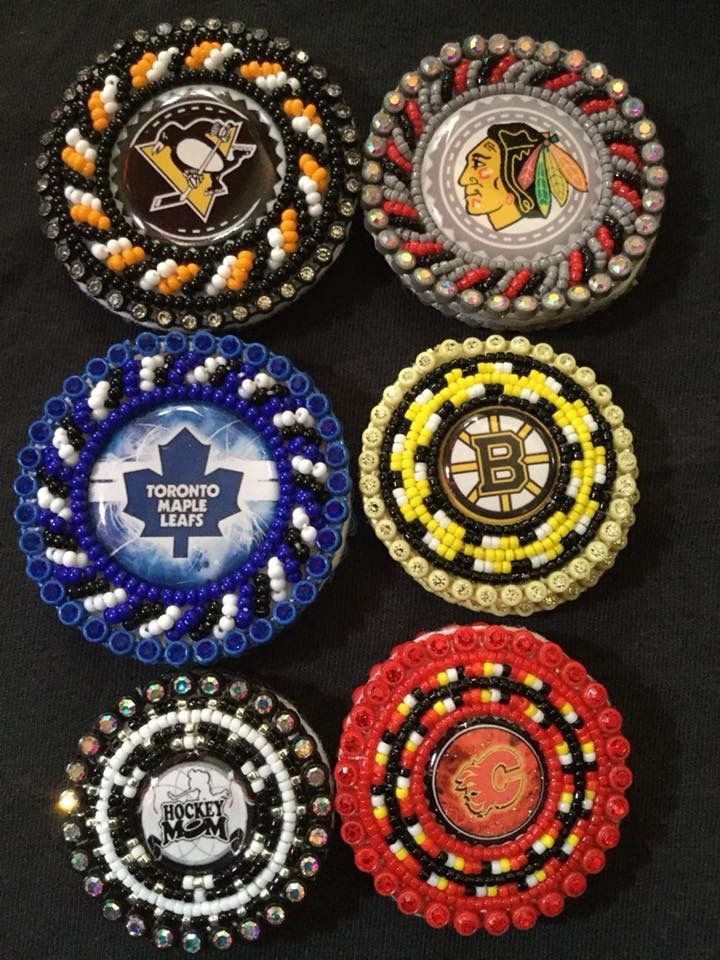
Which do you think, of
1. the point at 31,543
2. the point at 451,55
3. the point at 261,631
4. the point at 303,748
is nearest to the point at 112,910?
the point at 303,748

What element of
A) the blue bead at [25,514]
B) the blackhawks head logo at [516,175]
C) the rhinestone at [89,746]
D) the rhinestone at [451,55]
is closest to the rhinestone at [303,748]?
the rhinestone at [89,746]

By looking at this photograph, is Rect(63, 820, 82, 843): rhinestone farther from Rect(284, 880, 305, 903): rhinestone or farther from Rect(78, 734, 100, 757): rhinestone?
Rect(284, 880, 305, 903): rhinestone

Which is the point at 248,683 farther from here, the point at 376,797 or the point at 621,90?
the point at 621,90

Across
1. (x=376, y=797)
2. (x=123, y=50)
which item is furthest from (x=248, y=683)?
(x=123, y=50)

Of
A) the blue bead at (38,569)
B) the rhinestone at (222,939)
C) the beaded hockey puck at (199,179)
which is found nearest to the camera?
the rhinestone at (222,939)

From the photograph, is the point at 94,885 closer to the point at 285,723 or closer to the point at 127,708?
the point at 127,708

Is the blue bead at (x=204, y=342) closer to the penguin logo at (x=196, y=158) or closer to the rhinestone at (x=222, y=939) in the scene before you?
the penguin logo at (x=196, y=158)
